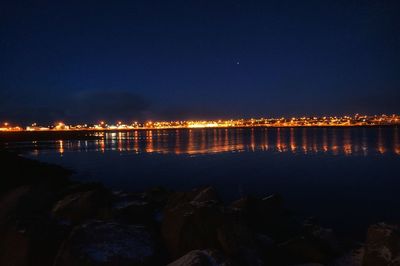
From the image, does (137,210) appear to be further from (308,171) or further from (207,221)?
(308,171)

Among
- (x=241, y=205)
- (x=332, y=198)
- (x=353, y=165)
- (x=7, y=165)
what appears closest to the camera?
(x=241, y=205)

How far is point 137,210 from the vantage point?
9.30 metres

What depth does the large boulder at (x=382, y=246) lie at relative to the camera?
6078 mm

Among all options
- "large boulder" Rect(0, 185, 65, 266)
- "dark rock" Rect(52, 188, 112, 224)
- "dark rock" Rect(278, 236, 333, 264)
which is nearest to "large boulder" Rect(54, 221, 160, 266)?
"large boulder" Rect(0, 185, 65, 266)

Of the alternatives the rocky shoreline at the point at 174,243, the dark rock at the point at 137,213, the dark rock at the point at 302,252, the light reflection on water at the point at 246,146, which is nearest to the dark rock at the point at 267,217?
the rocky shoreline at the point at 174,243

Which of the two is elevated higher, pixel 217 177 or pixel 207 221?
pixel 207 221

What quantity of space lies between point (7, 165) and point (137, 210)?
15.7m

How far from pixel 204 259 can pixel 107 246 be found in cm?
183

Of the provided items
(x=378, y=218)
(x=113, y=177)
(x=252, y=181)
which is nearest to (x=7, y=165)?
(x=113, y=177)

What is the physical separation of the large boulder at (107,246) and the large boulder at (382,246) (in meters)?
4.25

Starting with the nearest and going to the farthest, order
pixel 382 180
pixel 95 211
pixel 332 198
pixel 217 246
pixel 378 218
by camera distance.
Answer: pixel 217 246
pixel 95 211
pixel 378 218
pixel 332 198
pixel 382 180

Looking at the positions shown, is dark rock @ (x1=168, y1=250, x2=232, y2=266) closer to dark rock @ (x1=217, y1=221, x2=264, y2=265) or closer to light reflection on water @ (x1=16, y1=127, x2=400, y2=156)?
dark rock @ (x1=217, y1=221, x2=264, y2=265)

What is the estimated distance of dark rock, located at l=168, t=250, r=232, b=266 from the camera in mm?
4879

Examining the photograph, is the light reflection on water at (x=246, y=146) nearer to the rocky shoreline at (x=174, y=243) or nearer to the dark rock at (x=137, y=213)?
the dark rock at (x=137, y=213)
